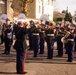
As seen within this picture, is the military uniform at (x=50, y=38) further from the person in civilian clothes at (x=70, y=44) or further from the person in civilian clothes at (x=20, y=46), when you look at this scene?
the person in civilian clothes at (x=20, y=46)

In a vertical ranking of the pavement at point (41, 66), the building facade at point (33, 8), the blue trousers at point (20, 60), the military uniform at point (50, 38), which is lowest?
the pavement at point (41, 66)

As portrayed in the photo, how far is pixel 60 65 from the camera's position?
44.8 ft

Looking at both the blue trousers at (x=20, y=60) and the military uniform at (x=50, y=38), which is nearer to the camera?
the blue trousers at (x=20, y=60)

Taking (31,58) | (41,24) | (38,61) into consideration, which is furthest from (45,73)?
(41,24)

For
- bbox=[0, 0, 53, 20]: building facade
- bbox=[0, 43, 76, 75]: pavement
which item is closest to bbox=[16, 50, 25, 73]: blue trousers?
bbox=[0, 43, 76, 75]: pavement

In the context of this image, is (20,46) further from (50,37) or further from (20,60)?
A: (50,37)

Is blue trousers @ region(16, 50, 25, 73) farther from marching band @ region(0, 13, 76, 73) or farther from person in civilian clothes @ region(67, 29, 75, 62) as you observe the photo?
person in civilian clothes @ region(67, 29, 75, 62)

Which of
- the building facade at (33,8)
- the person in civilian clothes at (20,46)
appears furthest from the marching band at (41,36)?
the building facade at (33,8)

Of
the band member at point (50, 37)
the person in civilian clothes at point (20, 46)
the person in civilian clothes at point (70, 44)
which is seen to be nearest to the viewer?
the person in civilian clothes at point (20, 46)

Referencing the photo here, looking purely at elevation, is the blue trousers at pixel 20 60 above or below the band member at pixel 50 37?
below

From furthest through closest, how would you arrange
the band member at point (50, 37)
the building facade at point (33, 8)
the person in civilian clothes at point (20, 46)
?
1. the building facade at point (33, 8)
2. the band member at point (50, 37)
3. the person in civilian clothes at point (20, 46)

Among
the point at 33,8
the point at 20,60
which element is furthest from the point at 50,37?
the point at 33,8

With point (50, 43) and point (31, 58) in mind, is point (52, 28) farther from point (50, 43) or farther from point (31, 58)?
point (31, 58)

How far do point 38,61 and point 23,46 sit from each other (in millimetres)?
3147
